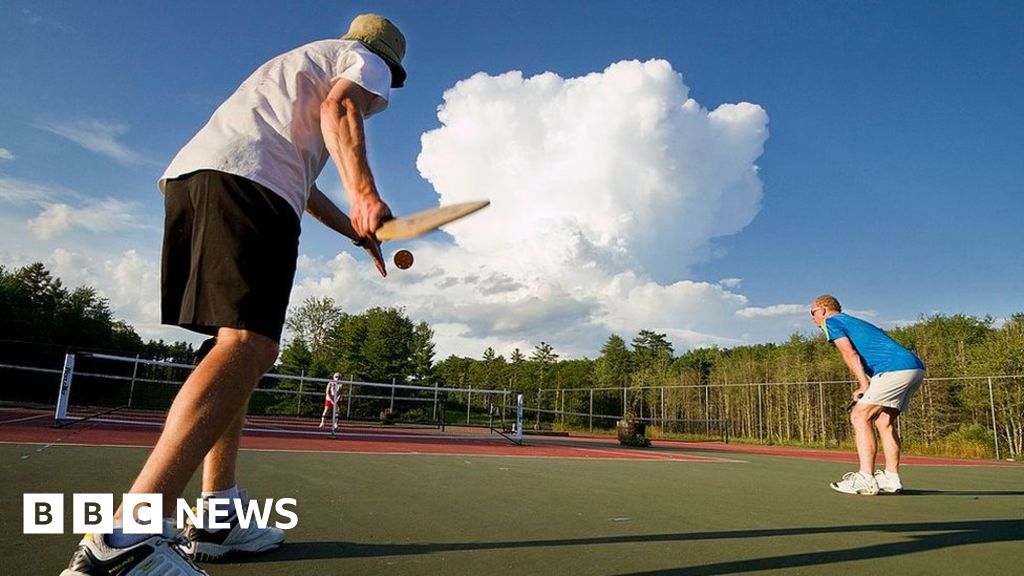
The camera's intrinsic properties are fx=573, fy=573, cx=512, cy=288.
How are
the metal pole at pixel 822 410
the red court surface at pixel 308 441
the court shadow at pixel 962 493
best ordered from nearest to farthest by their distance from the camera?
the court shadow at pixel 962 493 < the red court surface at pixel 308 441 < the metal pole at pixel 822 410

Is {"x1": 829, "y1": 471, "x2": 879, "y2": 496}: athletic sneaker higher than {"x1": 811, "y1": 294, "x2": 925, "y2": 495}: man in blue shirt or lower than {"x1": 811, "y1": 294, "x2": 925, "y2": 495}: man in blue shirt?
lower

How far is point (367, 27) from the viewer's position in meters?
1.90

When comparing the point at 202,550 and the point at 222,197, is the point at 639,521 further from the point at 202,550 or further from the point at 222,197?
the point at 222,197

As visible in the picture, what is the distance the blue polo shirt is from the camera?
4.62 meters

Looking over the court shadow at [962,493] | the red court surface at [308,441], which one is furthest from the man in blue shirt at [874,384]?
the red court surface at [308,441]

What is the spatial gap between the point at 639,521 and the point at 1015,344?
20.9 meters

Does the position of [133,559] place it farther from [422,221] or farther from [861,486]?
[861,486]

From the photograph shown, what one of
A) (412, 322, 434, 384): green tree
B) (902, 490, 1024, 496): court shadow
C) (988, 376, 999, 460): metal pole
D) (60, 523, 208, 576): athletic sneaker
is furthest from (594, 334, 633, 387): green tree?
(60, 523, 208, 576): athletic sneaker

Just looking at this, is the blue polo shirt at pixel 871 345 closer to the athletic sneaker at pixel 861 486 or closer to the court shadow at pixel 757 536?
the athletic sneaker at pixel 861 486

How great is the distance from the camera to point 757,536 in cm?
241

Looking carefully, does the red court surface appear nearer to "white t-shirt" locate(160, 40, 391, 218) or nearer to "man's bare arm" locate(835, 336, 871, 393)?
"man's bare arm" locate(835, 336, 871, 393)

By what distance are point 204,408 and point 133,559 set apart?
0.33 m

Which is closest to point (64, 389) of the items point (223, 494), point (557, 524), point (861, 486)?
point (223, 494)

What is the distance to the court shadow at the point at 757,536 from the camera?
1.82 metres
